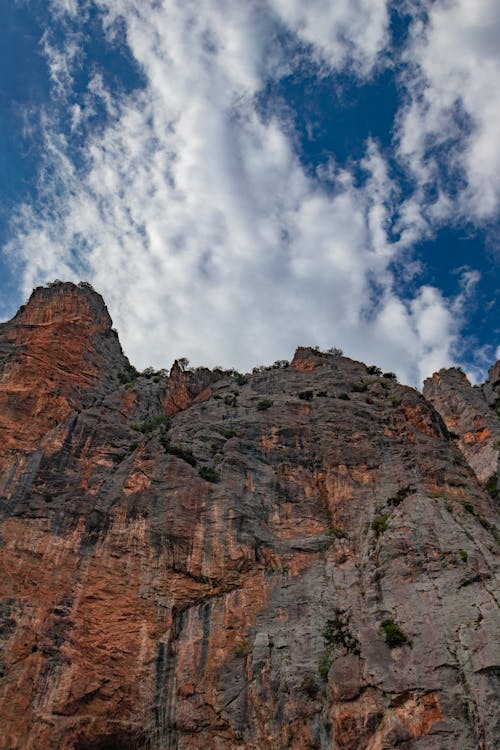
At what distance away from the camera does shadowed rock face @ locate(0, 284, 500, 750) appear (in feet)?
78.0

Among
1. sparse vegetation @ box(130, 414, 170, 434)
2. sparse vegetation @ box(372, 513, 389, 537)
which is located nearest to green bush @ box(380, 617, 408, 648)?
sparse vegetation @ box(372, 513, 389, 537)

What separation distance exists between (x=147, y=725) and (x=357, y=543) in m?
13.6

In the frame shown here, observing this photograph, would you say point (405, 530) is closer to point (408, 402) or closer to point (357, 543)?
point (357, 543)

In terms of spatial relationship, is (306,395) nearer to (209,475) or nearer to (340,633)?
(209,475)

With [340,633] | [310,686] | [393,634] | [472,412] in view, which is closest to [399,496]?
[340,633]

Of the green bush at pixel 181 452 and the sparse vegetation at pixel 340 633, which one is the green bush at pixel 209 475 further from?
the sparse vegetation at pixel 340 633

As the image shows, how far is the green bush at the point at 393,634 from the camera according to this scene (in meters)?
24.8

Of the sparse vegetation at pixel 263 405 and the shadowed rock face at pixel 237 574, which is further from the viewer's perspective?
the sparse vegetation at pixel 263 405

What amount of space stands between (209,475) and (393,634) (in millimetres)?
14373

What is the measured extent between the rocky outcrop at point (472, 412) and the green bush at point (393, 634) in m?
26.4

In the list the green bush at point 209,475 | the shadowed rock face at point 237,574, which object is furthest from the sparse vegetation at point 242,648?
the green bush at point 209,475

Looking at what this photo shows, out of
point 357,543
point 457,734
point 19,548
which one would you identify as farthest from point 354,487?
point 19,548

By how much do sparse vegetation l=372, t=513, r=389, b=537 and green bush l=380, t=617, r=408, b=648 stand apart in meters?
5.93

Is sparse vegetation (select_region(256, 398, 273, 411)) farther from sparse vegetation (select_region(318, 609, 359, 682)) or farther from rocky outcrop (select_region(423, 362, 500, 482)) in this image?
rocky outcrop (select_region(423, 362, 500, 482))
